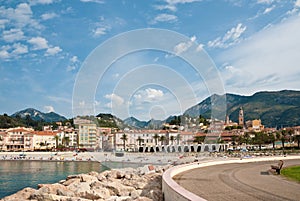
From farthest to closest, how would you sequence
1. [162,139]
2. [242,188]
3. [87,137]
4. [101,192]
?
[87,137], [162,139], [101,192], [242,188]

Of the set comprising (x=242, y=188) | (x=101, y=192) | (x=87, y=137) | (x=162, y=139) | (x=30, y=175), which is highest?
(x=87, y=137)

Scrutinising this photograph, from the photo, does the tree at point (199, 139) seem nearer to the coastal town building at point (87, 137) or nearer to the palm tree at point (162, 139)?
the palm tree at point (162, 139)

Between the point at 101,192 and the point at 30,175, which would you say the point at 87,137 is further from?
the point at 101,192

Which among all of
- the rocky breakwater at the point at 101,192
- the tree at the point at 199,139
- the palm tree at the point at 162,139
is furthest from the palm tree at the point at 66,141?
the rocky breakwater at the point at 101,192

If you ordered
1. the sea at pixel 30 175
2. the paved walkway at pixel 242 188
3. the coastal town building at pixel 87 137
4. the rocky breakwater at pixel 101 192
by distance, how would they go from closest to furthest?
the paved walkway at pixel 242 188 → the rocky breakwater at pixel 101 192 → the sea at pixel 30 175 → the coastal town building at pixel 87 137

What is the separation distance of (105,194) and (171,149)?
6651 cm

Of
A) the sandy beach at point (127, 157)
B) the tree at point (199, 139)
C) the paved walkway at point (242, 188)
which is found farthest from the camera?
the tree at point (199, 139)

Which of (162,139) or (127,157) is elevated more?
(162,139)

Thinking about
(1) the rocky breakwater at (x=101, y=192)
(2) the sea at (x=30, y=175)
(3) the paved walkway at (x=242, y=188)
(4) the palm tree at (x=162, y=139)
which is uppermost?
(4) the palm tree at (x=162, y=139)

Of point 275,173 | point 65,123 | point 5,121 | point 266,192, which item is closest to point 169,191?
point 266,192

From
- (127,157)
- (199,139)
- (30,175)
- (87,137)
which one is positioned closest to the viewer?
(30,175)

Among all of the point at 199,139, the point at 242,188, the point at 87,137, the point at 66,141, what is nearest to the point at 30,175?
the point at 242,188

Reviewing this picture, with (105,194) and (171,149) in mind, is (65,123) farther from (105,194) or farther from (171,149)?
(105,194)

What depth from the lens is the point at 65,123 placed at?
156000mm
